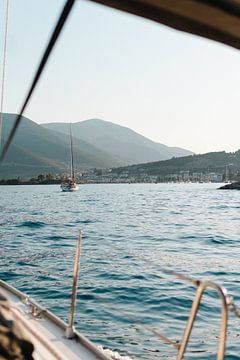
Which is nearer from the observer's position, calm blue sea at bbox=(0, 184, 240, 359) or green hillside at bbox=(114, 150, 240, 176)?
calm blue sea at bbox=(0, 184, 240, 359)

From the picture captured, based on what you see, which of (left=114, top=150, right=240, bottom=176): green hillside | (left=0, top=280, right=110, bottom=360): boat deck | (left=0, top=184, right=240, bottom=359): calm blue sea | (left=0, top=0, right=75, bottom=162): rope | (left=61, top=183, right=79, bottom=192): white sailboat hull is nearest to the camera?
Answer: (left=0, top=0, right=75, bottom=162): rope

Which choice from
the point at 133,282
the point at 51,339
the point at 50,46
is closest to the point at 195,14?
the point at 50,46

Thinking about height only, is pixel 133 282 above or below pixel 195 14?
below

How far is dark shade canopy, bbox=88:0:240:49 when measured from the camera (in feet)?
3.58

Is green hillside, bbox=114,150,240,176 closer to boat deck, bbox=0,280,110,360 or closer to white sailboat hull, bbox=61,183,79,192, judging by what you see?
white sailboat hull, bbox=61,183,79,192

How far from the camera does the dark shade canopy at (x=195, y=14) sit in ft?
3.58

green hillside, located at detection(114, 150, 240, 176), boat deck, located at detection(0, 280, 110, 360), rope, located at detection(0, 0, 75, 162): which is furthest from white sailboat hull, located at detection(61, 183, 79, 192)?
rope, located at detection(0, 0, 75, 162)

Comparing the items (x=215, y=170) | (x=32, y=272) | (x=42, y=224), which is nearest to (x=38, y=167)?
(x=215, y=170)

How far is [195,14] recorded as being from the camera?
1.14m

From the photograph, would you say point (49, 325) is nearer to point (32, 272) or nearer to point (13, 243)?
point (32, 272)

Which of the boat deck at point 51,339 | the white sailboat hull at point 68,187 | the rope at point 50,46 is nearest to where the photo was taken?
the rope at point 50,46

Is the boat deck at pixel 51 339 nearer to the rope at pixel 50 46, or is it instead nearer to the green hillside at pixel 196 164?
the rope at pixel 50 46

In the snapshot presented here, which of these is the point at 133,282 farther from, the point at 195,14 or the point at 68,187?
the point at 68,187

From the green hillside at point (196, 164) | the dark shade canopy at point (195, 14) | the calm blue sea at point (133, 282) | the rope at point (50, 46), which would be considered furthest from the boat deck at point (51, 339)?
the green hillside at point (196, 164)
